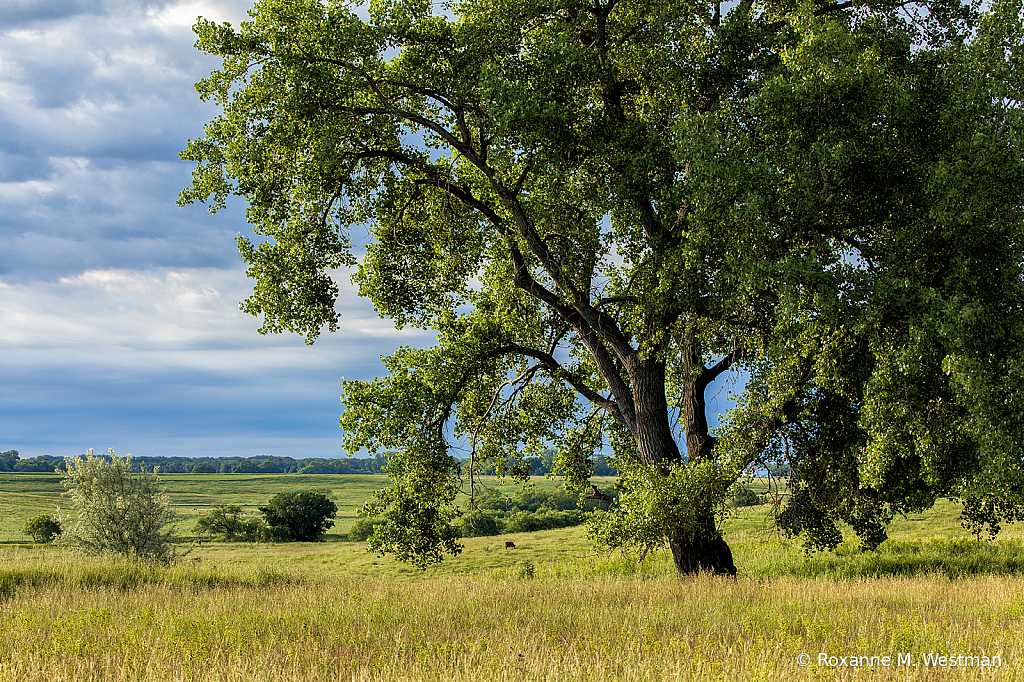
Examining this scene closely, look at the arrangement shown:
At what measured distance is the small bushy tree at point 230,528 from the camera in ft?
222

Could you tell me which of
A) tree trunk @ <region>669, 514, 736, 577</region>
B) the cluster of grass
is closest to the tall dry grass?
the cluster of grass

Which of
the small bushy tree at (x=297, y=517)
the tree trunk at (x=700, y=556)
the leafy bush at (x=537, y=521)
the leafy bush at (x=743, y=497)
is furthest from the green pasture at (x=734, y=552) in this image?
the leafy bush at (x=537, y=521)

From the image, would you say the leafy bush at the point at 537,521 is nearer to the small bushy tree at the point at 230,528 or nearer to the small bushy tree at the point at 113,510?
the small bushy tree at the point at 230,528

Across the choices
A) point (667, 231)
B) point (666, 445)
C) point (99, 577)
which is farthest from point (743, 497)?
point (99, 577)

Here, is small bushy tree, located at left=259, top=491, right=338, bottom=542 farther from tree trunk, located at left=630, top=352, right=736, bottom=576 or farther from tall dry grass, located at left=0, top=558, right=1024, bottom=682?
tree trunk, located at left=630, top=352, right=736, bottom=576

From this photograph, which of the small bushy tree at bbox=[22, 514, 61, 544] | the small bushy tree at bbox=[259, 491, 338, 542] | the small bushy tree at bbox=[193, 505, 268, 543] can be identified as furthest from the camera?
the small bushy tree at bbox=[259, 491, 338, 542]

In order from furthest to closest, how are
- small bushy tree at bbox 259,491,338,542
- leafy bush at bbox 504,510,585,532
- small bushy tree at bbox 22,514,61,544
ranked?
small bushy tree at bbox 259,491,338,542
leafy bush at bbox 504,510,585,532
small bushy tree at bbox 22,514,61,544

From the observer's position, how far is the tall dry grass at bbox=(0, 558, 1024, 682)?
702 centimetres

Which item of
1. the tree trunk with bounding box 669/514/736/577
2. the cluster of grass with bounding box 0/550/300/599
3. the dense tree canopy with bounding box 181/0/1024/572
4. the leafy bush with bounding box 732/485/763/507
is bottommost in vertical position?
the cluster of grass with bounding box 0/550/300/599

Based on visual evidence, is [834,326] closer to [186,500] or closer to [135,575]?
[135,575]

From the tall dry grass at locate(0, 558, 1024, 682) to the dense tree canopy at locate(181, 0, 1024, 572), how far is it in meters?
2.07

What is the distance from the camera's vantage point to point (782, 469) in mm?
15148

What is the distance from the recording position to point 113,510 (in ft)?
106

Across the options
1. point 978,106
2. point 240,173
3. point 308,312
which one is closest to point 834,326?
point 978,106
